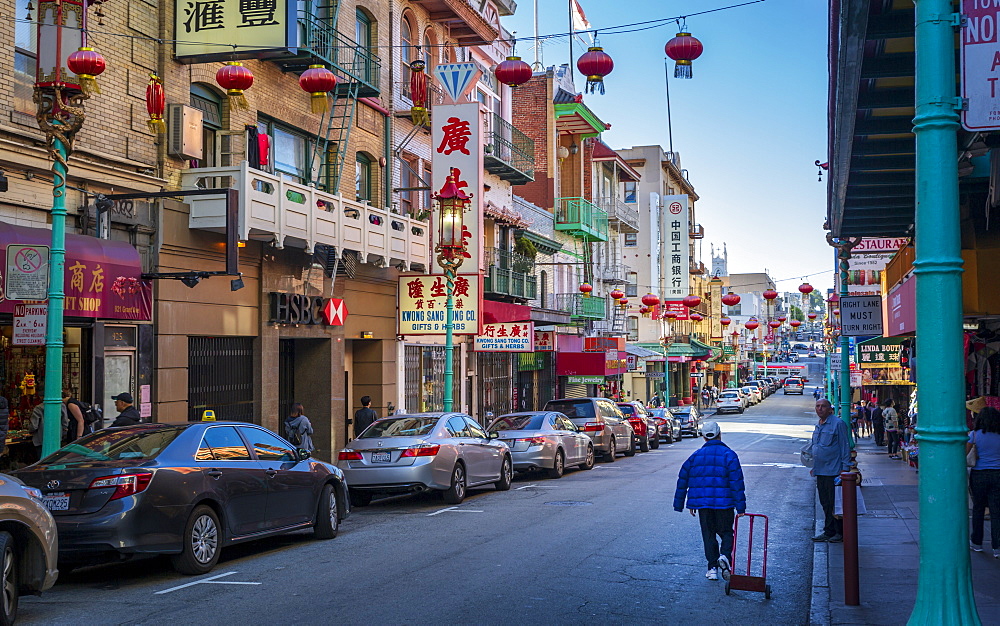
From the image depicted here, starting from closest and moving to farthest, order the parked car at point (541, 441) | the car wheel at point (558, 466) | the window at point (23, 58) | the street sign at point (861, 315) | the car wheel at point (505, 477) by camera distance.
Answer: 1. the window at point (23, 58)
2. the car wheel at point (505, 477)
3. the street sign at point (861, 315)
4. the parked car at point (541, 441)
5. the car wheel at point (558, 466)

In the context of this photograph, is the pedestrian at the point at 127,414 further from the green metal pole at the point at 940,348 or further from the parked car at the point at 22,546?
the green metal pole at the point at 940,348

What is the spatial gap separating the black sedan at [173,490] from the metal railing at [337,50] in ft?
35.8

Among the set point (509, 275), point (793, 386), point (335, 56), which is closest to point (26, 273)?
point (335, 56)

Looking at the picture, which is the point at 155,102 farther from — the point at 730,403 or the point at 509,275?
the point at 730,403

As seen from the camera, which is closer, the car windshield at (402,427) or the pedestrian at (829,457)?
the pedestrian at (829,457)

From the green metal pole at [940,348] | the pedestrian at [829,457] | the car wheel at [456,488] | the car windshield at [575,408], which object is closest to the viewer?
the green metal pole at [940,348]

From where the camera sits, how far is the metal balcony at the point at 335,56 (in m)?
20.6

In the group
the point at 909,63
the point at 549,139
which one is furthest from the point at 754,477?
the point at 549,139

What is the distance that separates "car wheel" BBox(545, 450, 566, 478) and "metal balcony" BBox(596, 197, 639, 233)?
29.3 metres

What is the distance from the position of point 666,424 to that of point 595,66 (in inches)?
1048

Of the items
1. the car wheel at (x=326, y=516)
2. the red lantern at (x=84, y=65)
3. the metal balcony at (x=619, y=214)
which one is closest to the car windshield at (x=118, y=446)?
the car wheel at (x=326, y=516)

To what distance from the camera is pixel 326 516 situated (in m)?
12.9

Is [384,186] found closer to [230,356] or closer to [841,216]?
[230,356]

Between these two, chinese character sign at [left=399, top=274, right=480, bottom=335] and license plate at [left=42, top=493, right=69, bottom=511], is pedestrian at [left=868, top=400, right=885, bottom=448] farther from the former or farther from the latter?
license plate at [left=42, top=493, right=69, bottom=511]
